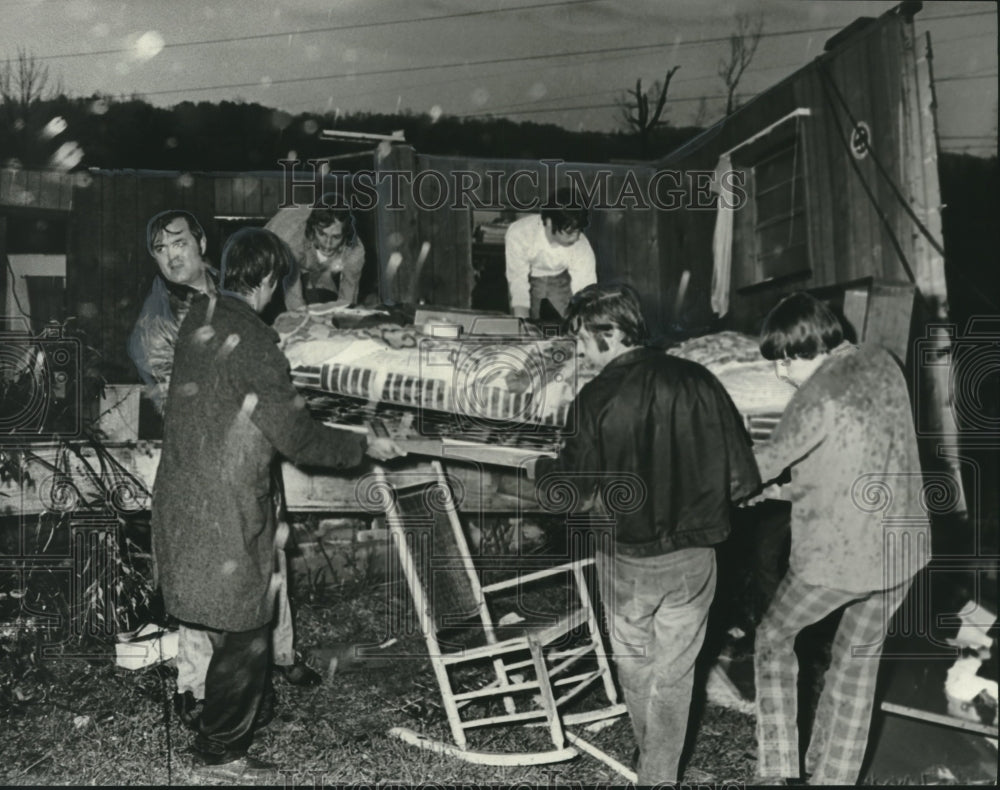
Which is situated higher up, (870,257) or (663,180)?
(663,180)

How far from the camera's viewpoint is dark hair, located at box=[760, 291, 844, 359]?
308cm

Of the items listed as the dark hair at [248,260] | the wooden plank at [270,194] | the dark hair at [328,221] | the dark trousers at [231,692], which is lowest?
the dark trousers at [231,692]

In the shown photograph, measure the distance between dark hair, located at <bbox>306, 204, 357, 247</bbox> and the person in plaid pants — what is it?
2.80 meters

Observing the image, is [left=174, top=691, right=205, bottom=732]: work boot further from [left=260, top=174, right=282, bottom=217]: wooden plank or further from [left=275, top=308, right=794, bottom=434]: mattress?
[left=260, top=174, right=282, bottom=217]: wooden plank

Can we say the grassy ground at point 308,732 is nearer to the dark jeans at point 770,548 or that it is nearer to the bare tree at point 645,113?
the dark jeans at point 770,548

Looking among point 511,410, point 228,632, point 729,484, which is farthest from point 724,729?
point 228,632

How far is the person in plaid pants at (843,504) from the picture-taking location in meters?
3.03

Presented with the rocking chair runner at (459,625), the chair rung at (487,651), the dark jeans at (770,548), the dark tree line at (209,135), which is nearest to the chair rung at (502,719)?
the rocking chair runner at (459,625)

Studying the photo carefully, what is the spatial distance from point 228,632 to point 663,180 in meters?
7.13

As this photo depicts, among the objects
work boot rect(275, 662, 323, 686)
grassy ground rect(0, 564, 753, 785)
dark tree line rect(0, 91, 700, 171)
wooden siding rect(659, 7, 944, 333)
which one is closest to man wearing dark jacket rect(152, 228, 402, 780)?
grassy ground rect(0, 564, 753, 785)

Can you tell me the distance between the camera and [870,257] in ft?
17.1

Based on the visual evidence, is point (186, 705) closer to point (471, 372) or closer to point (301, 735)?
point (301, 735)

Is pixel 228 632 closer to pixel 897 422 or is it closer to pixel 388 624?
pixel 388 624

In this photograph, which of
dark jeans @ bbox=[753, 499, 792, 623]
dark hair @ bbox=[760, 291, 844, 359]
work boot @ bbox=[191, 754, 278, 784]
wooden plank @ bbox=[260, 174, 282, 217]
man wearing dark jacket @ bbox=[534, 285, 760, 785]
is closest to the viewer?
man wearing dark jacket @ bbox=[534, 285, 760, 785]
